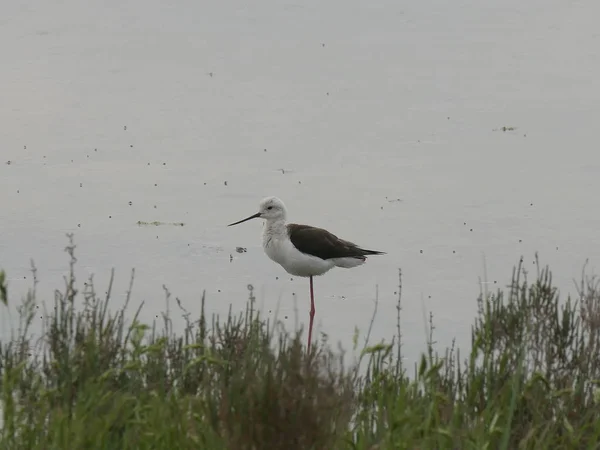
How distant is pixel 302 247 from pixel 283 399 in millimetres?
6058

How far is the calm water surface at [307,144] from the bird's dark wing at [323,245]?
27 centimetres

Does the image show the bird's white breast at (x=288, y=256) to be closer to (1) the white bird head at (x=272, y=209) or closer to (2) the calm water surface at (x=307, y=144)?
(1) the white bird head at (x=272, y=209)

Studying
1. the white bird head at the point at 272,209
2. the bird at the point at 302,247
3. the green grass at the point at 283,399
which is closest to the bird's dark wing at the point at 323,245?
the bird at the point at 302,247

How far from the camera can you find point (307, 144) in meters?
14.8

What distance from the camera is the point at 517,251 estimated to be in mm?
11867

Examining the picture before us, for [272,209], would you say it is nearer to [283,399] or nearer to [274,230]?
[274,230]

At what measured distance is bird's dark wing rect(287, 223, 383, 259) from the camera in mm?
11500

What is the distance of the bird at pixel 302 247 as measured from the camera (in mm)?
11492

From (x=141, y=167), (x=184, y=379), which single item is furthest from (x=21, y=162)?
(x=184, y=379)

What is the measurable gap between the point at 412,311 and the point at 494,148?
477 cm

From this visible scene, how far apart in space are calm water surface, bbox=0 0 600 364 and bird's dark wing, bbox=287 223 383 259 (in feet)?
0.88

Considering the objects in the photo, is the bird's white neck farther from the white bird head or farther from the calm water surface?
the calm water surface

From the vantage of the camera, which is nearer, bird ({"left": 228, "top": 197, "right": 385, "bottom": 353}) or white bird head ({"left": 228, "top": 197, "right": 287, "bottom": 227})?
bird ({"left": 228, "top": 197, "right": 385, "bottom": 353})

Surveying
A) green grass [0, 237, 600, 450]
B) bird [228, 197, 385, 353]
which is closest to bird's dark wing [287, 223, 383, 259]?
bird [228, 197, 385, 353]
